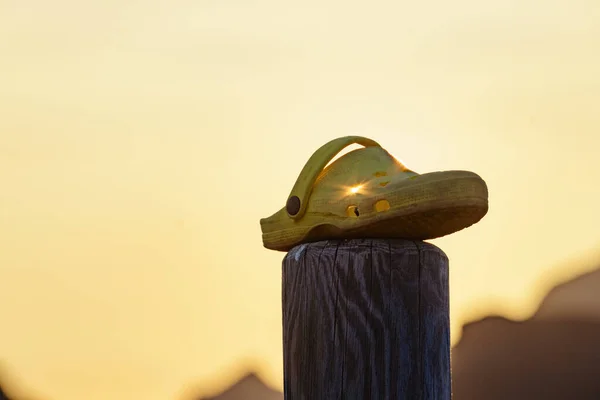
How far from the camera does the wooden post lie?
7.58ft

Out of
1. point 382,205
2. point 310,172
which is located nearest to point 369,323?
point 382,205

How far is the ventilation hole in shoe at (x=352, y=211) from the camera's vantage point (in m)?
2.50

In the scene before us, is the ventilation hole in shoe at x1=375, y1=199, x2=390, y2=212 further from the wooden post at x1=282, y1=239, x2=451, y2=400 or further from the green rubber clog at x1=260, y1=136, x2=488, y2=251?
the wooden post at x1=282, y1=239, x2=451, y2=400

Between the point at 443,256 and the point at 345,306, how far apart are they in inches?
16.0

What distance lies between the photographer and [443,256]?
8.25ft

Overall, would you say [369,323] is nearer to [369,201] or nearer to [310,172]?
[369,201]

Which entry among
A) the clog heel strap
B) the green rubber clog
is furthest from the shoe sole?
the clog heel strap

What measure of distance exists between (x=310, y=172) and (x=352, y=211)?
0.86 feet

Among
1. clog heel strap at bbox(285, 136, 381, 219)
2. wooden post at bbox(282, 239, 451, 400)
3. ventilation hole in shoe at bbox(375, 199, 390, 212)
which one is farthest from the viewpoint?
clog heel strap at bbox(285, 136, 381, 219)

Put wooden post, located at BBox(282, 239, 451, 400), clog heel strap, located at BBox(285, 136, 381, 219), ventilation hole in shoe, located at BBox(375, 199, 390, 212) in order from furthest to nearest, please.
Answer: clog heel strap, located at BBox(285, 136, 381, 219) < ventilation hole in shoe, located at BBox(375, 199, 390, 212) < wooden post, located at BBox(282, 239, 451, 400)

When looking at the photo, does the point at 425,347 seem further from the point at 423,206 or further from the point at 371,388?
the point at 423,206

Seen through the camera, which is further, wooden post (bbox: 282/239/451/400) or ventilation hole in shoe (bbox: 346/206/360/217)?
ventilation hole in shoe (bbox: 346/206/360/217)

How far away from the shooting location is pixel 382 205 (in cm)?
246

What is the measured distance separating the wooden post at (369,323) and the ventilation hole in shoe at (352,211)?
0.32 feet
